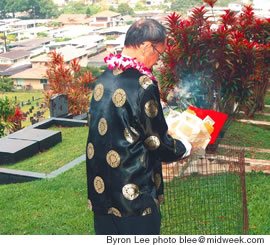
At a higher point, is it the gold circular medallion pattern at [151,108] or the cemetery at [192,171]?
the gold circular medallion pattern at [151,108]

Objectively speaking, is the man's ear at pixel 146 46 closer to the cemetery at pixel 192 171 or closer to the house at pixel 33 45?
the cemetery at pixel 192 171

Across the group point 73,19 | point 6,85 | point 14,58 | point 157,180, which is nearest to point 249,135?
point 157,180

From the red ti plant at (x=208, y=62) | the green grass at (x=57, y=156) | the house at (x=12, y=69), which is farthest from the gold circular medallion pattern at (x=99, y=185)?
the house at (x=12, y=69)

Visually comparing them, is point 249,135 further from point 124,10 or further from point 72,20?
point 124,10

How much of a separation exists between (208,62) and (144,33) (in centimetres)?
521

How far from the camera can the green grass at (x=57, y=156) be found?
946 cm

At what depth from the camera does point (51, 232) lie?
560cm

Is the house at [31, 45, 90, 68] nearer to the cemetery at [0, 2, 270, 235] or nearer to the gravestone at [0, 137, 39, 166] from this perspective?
the cemetery at [0, 2, 270, 235]

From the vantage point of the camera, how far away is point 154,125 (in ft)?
9.24

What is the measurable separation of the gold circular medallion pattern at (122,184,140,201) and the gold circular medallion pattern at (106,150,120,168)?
6.1 inches

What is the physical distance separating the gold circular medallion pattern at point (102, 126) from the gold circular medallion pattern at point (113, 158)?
0.14m

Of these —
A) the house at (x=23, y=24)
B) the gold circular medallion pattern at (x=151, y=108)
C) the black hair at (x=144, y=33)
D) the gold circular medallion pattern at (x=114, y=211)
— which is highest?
the black hair at (x=144, y=33)

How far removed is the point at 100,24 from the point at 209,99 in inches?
5102

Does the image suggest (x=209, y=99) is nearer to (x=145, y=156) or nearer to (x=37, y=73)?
(x=145, y=156)
